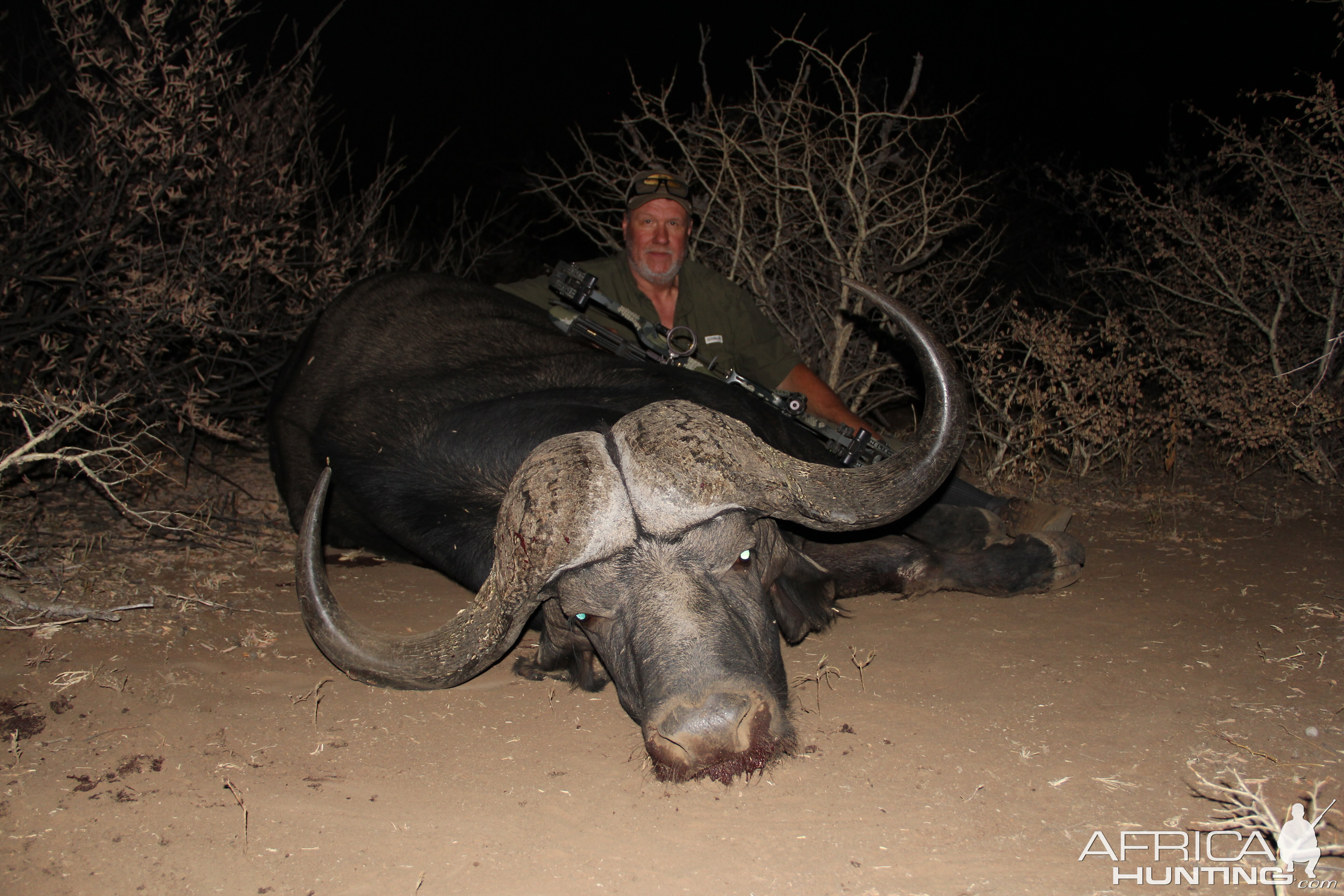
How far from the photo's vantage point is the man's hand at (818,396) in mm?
4629

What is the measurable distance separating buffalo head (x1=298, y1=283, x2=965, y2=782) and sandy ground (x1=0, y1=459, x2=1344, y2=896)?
26 centimetres

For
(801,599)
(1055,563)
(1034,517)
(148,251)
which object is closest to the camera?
(801,599)

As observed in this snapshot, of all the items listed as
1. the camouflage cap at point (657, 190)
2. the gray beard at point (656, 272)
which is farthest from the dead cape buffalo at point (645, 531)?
the camouflage cap at point (657, 190)

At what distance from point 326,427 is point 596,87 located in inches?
1101

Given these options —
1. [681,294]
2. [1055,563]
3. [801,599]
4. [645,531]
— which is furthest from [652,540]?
[681,294]

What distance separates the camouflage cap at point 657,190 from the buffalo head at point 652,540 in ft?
8.05

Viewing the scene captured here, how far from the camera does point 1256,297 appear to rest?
5.37 m

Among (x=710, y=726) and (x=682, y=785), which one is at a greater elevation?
(x=710, y=726)

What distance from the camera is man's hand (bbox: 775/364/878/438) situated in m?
4.63

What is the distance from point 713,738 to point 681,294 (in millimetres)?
3431

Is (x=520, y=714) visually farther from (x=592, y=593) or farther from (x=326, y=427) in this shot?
(x=326, y=427)

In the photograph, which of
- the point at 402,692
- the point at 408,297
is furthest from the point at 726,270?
the point at 402,692

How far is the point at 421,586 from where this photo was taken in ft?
13.2

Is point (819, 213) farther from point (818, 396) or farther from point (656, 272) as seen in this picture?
point (818, 396)
